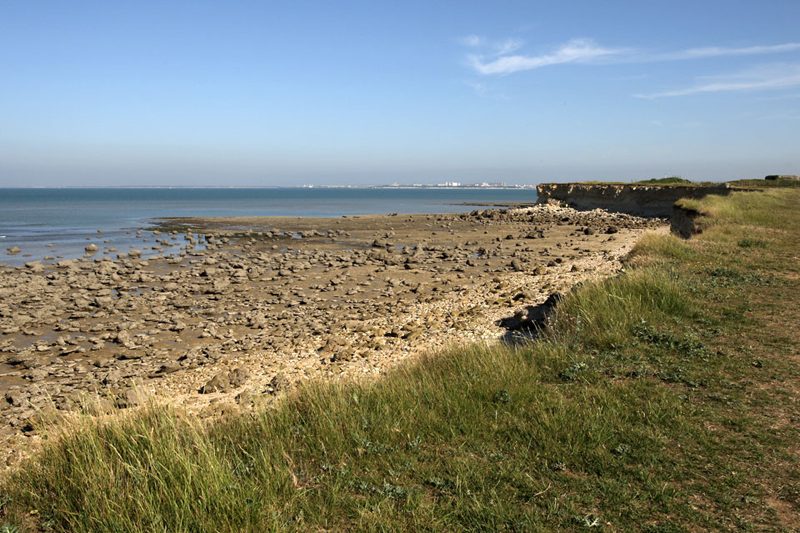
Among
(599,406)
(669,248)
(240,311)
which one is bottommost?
(240,311)

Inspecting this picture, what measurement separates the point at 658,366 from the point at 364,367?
19.1 feet

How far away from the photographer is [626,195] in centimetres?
Answer: 6412

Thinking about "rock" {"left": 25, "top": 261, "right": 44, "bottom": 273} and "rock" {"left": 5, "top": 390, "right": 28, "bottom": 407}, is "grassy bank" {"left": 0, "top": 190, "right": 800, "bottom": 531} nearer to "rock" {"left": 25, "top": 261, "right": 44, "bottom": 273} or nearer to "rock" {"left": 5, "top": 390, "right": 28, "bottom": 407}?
"rock" {"left": 5, "top": 390, "right": 28, "bottom": 407}

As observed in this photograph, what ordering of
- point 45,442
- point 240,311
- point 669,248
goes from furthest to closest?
point 240,311 → point 669,248 → point 45,442

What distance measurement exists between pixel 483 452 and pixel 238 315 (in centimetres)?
1333

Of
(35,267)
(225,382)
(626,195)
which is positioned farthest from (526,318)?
(626,195)

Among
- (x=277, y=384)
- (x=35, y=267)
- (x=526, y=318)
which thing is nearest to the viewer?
(x=277, y=384)

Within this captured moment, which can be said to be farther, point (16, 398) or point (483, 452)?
point (16, 398)

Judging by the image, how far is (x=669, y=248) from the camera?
16141mm

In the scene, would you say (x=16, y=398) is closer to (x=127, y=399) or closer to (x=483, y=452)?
(x=127, y=399)

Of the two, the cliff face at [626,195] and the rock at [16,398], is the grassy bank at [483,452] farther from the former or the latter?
the cliff face at [626,195]

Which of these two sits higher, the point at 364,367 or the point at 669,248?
the point at 669,248

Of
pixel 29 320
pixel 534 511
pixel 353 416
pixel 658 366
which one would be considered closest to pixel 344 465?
pixel 353 416

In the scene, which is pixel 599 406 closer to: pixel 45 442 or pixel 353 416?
pixel 353 416
